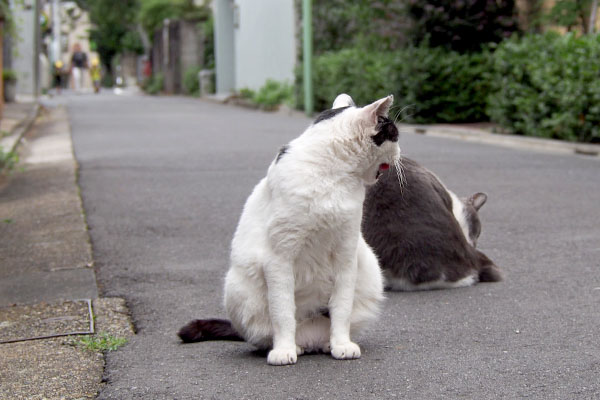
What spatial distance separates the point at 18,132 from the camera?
1354 cm

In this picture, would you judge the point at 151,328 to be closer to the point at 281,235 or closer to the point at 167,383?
the point at 167,383

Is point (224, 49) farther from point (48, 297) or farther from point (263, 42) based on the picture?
point (48, 297)

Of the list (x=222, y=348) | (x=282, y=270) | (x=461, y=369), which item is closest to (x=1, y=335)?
(x=222, y=348)

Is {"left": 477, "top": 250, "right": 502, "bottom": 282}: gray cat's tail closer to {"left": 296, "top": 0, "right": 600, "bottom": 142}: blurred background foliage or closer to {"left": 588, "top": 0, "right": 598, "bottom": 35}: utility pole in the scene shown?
{"left": 296, "top": 0, "right": 600, "bottom": 142}: blurred background foliage

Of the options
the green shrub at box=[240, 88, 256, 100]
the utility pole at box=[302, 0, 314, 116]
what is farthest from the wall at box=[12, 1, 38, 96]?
the utility pole at box=[302, 0, 314, 116]

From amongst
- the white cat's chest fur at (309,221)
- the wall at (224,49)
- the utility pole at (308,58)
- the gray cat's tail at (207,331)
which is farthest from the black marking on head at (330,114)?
the wall at (224,49)

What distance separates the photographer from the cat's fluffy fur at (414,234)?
14.8 feet

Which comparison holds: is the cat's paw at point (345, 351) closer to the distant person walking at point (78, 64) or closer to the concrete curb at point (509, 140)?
the concrete curb at point (509, 140)

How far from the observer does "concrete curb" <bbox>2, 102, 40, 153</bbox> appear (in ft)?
37.4

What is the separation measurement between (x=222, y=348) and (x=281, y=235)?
745 mm

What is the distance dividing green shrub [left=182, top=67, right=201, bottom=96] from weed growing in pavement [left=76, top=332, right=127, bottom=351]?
29.4m

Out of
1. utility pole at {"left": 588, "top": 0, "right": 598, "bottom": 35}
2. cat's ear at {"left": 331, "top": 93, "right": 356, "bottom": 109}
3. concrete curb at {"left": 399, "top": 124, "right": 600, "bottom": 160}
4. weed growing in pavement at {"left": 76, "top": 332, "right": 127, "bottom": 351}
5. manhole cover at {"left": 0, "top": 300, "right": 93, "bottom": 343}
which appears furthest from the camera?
utility pole at {"left": 588, "top": 0, "right": 598, "bottom": 35}

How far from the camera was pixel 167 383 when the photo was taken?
125 inches

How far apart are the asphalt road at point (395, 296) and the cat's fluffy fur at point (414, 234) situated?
0.10m
